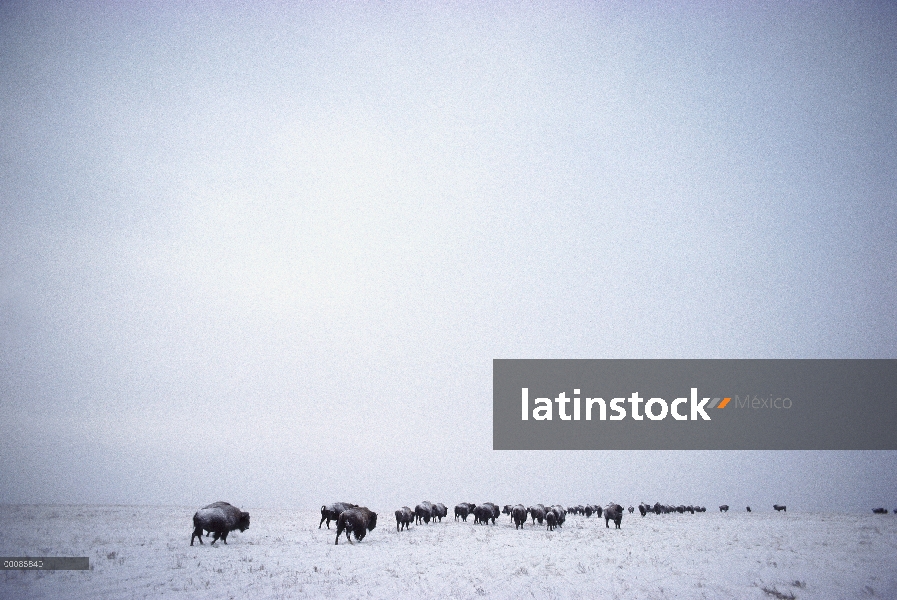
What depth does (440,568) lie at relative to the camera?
17.5 m

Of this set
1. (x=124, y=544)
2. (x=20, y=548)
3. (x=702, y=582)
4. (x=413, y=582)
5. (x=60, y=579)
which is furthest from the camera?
(x=124, y=544)

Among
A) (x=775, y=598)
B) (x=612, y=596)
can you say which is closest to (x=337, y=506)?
(x=612, y=596)

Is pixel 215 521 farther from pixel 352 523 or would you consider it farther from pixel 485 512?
pixel 485 512

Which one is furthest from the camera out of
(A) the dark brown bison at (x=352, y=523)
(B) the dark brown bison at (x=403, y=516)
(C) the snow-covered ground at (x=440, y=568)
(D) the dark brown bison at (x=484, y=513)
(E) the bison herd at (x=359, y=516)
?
(D) the dark brown bison at (x=484, y=513)

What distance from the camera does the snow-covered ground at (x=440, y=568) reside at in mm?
13875

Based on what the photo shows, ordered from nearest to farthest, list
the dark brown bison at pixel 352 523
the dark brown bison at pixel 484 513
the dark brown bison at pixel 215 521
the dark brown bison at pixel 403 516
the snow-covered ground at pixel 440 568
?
the snow-covered ground at pixel 440 568 < the dark brown bison at pixel 215 521 < the dark brown bison at pixel 352 523 < the dark brown bison at pixel 403 516 < the dark brown bison at pixel 484 513

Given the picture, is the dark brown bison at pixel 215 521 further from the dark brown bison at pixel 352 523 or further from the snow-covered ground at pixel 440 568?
the dark brown bison at pixel 352 523

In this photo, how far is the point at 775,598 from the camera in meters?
14.6

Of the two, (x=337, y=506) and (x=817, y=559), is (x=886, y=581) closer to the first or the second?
(x=817, y=559)

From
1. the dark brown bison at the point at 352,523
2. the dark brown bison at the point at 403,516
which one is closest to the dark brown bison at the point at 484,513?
the dark brown bison at the point at 403,516

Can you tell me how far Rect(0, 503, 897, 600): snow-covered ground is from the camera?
45.5 ft

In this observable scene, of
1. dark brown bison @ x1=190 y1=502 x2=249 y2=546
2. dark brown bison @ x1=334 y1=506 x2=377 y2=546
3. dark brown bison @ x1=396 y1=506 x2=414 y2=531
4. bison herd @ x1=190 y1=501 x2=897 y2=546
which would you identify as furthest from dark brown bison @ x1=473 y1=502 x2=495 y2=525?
dark brown bison @ x1=190 y1=502 x2=249 y2=546

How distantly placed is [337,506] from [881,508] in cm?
9535

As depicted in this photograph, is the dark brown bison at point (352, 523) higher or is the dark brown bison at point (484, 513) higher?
the dark brown bison at point (352, 523)
